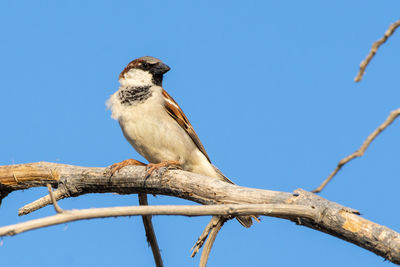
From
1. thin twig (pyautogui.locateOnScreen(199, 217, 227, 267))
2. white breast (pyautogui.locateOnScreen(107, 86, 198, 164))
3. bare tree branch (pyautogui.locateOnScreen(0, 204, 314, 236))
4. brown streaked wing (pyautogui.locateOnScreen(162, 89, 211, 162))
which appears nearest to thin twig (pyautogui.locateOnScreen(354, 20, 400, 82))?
bare tree branch (pyautogui.locateOnScreen(0, 204, 314, 236))

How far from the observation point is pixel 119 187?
5586 millimetres

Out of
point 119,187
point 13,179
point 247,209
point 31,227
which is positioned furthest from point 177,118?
point 31,227

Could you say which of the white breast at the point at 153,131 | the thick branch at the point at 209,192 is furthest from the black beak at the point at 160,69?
the thick branch at the point at 209,192

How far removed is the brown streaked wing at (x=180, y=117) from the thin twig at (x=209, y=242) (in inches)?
104

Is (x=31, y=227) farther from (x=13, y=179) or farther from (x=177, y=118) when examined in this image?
(x=177, y=118)

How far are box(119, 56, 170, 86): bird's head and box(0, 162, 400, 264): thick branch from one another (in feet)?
5.17

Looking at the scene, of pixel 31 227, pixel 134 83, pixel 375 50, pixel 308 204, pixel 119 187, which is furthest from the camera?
pixel 134 83

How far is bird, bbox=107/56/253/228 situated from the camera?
6.31 m

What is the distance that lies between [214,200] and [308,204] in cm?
91

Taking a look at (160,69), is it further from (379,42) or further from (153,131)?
(379,42)

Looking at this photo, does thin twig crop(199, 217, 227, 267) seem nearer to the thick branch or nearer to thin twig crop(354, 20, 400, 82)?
the thick branch

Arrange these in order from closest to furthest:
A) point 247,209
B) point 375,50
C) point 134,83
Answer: point 375,50, point 247,209, point 134,83

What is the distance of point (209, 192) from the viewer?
15.3 feet

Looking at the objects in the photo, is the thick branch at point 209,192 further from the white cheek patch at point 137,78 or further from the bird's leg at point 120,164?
the white cheek patch at point 137,78
